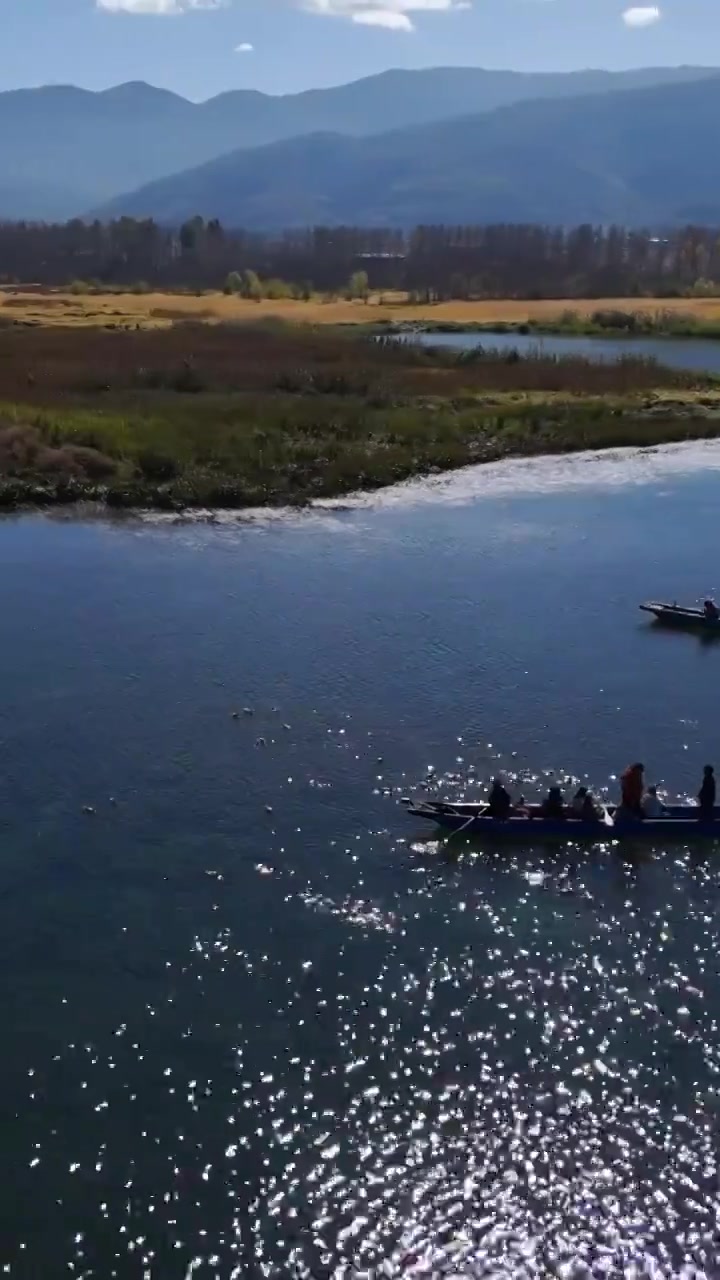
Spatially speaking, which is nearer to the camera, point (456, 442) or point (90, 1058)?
point (90, 1058)

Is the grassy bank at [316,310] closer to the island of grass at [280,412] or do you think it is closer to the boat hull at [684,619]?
the island of grass at [280,412]

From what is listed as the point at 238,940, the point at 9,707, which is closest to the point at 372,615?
the point at 9,707

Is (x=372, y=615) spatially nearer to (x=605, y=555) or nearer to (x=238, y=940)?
(x=605, y=555)

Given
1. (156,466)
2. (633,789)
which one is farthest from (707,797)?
(156,466)

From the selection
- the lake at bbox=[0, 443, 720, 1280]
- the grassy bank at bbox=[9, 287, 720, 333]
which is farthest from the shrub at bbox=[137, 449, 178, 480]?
the grassy bank at bbox=[9, 287, 720, 333]

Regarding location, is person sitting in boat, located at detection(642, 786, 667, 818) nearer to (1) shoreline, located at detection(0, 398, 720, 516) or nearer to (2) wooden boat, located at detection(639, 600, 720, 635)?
(2) wooden boat, located at detection(639, 600, 720, 635)

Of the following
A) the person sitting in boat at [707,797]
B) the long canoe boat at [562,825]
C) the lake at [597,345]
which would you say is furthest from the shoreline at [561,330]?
the long canoe boat at [562,825]
